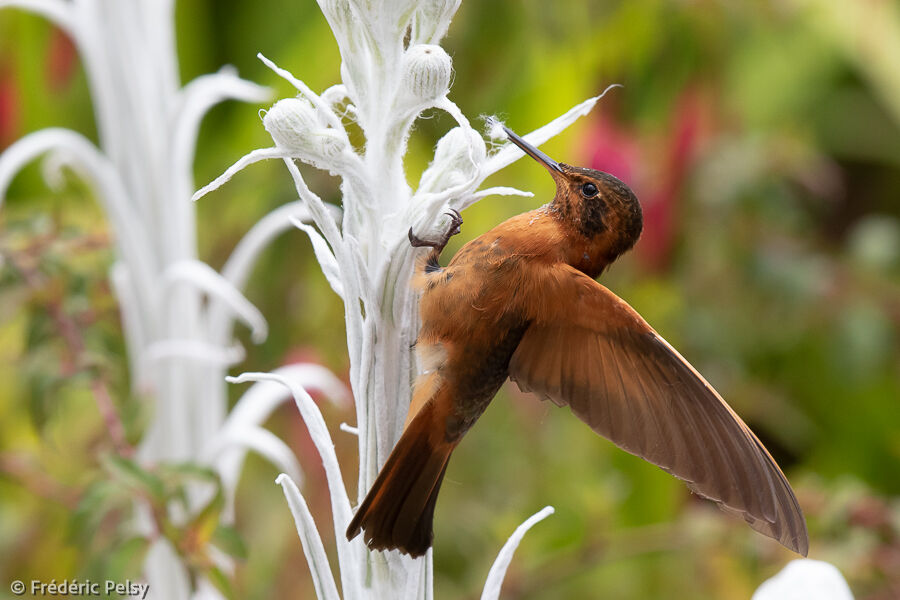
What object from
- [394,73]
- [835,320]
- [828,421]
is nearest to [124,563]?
[394,73]

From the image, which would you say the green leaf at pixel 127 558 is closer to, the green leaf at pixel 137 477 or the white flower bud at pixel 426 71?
the green leaf at pixel 137 477

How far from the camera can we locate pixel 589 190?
76 cm

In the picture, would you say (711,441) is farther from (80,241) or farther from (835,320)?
(835,320)

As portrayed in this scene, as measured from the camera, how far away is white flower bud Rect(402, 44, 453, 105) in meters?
0.46

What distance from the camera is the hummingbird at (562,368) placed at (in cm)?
55

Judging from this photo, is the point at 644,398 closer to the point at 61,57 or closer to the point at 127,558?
the point at 127,558

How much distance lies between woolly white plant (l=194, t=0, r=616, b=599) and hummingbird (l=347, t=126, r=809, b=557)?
2 cm

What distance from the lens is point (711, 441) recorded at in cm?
58

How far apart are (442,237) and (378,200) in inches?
3.3

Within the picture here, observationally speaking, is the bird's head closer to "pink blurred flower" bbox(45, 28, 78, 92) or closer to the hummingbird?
the hummingbird

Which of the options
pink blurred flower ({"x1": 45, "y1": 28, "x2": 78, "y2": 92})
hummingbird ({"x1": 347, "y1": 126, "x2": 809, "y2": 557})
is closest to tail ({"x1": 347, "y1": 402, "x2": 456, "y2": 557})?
hummingbird ({"x1": 347, "y1": 126, "x2": 809, "y2": 557})

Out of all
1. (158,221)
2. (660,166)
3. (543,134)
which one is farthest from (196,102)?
(660,166)

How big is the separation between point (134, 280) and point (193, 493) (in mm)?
195

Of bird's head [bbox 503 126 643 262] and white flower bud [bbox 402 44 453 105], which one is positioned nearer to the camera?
white flower bud [bbox 402 44 453 105]
